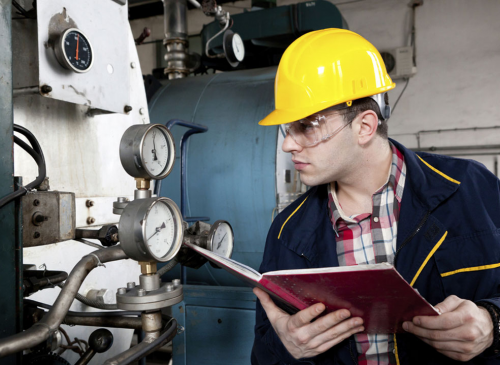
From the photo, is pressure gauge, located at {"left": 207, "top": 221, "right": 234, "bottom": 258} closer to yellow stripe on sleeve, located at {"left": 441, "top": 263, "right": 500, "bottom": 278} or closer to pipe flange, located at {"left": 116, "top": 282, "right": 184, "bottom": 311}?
pipe flange, located at {"left": 116, "top": 282, "right": 184, "bottom": 311}

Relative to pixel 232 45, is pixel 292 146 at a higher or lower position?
lower

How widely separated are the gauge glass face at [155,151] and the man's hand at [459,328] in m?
0.61

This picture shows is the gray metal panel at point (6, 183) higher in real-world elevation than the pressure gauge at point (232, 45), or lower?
lower

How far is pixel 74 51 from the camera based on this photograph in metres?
1.04

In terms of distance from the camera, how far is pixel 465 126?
14.2 ft

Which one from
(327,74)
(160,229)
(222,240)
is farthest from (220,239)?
(327,74)

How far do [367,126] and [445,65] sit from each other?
3993 mm

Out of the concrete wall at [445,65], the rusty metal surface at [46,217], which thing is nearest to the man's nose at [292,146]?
the rusty metal surface at [46,217]

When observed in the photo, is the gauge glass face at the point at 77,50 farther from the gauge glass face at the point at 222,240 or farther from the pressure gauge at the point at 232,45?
the pressure gauge at the point at 232,45

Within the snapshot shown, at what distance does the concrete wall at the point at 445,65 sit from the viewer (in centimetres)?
425

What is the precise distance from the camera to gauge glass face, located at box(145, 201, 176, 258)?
795mm

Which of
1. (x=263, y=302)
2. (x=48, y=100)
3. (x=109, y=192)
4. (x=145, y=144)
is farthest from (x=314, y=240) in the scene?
(x=48, y=100)

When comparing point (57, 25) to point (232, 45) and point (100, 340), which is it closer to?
point (100, 340)

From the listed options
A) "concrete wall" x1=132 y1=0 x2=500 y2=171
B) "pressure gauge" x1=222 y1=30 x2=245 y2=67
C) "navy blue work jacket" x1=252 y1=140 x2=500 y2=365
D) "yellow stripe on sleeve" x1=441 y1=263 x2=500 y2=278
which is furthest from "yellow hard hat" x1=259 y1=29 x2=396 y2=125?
"concrete wall" x1=132 y1=0 x2=500 y2=171
